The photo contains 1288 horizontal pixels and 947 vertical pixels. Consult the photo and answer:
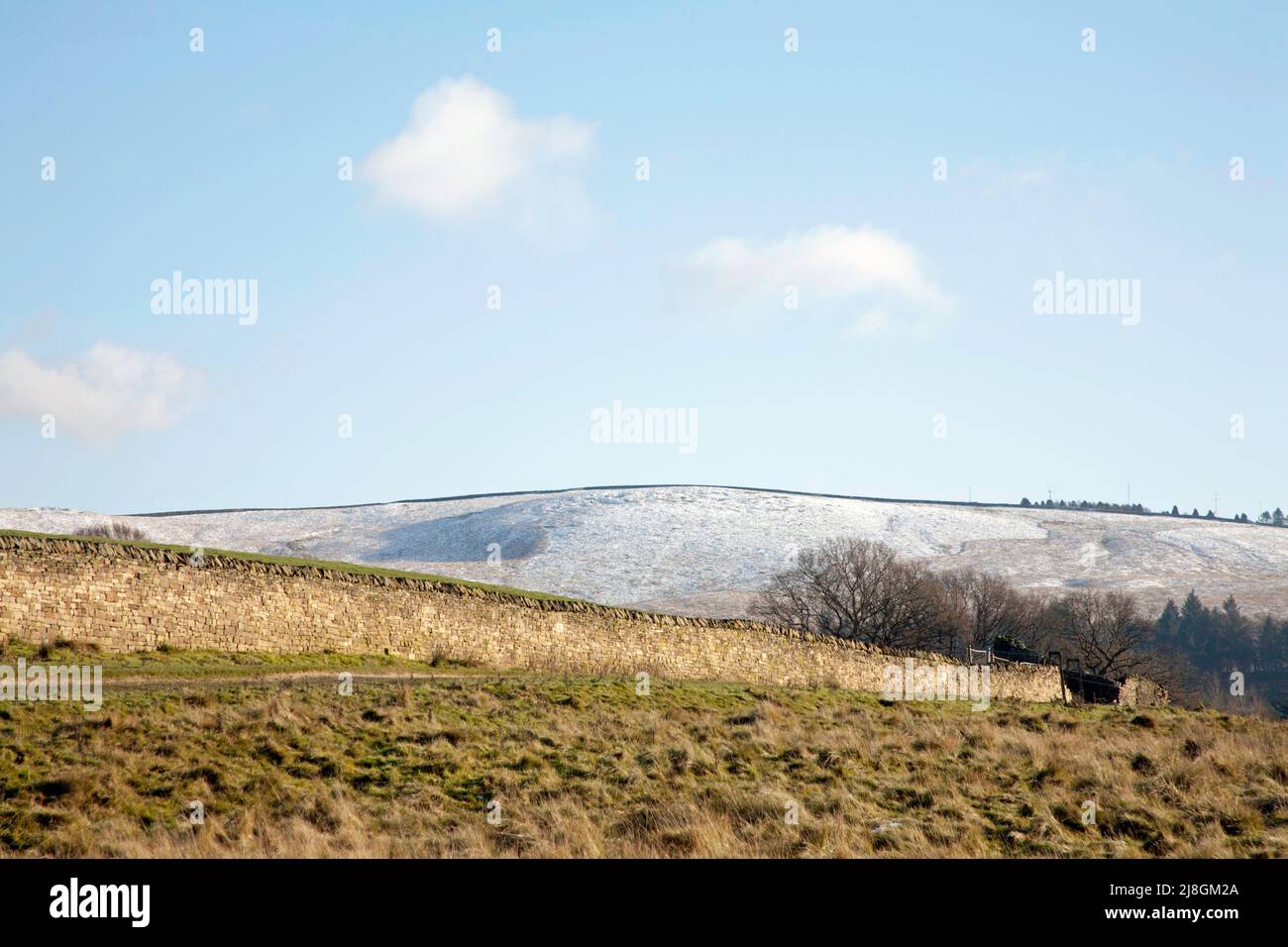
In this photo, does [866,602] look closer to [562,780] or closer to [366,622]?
[366,622]

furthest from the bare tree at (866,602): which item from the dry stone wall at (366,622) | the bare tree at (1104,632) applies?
the dry stone wall at (366,622)

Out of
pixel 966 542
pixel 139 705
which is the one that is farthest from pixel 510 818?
pixel 966 542

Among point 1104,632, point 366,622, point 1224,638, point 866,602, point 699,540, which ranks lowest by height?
point 1224,638

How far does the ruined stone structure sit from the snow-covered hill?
5204 cm

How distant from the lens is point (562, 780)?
17297mm

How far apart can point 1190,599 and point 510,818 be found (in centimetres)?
11254

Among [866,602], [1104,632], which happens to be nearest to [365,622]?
[866,602]

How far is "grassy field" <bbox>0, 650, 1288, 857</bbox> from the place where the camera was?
1380cm

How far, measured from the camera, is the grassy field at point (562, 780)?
13805 mm

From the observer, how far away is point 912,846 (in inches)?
538

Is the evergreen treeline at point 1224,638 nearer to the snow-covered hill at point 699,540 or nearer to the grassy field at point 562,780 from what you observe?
the snow-covered hill at point 699,540

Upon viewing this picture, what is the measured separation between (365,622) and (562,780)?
1612cm

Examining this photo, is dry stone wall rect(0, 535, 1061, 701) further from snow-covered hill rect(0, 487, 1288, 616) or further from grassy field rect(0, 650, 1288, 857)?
snow-covered hill rect(0, 487, 1288, 616)
